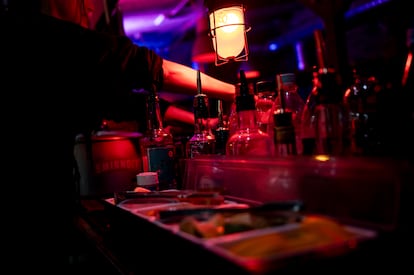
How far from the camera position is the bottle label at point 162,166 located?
1356mm

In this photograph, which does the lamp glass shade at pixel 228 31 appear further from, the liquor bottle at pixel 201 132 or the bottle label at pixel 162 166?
the bottle label at pixel 162 166

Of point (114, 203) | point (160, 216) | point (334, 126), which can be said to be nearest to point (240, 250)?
point (160, 216)

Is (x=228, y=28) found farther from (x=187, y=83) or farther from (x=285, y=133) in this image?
(x=285, y=133)

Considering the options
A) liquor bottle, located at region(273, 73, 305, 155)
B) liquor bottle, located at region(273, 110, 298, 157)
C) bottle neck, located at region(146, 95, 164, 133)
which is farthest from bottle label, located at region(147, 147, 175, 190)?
liquor bottle, located at region(273, 110, 298, 157)

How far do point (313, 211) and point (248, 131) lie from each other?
0.42 meters

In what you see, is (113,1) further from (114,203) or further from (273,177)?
(273,177)

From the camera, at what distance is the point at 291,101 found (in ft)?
4.12

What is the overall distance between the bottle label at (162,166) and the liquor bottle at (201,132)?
0.09 meters

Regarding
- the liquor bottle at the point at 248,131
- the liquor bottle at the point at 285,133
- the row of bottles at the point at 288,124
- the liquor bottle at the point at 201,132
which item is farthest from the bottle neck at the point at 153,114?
the liquor bottle at the point at 285,133

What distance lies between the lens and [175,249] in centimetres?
73

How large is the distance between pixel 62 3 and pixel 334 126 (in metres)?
1.20

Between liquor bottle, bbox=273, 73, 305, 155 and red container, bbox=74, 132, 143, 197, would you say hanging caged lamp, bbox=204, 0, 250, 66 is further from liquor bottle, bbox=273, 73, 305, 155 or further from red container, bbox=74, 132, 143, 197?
red container, bbox=74, 132, 143, 197

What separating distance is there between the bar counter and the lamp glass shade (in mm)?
564

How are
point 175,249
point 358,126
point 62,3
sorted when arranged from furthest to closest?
1. point 62,3
2. point 358,126
3. point 175,249
